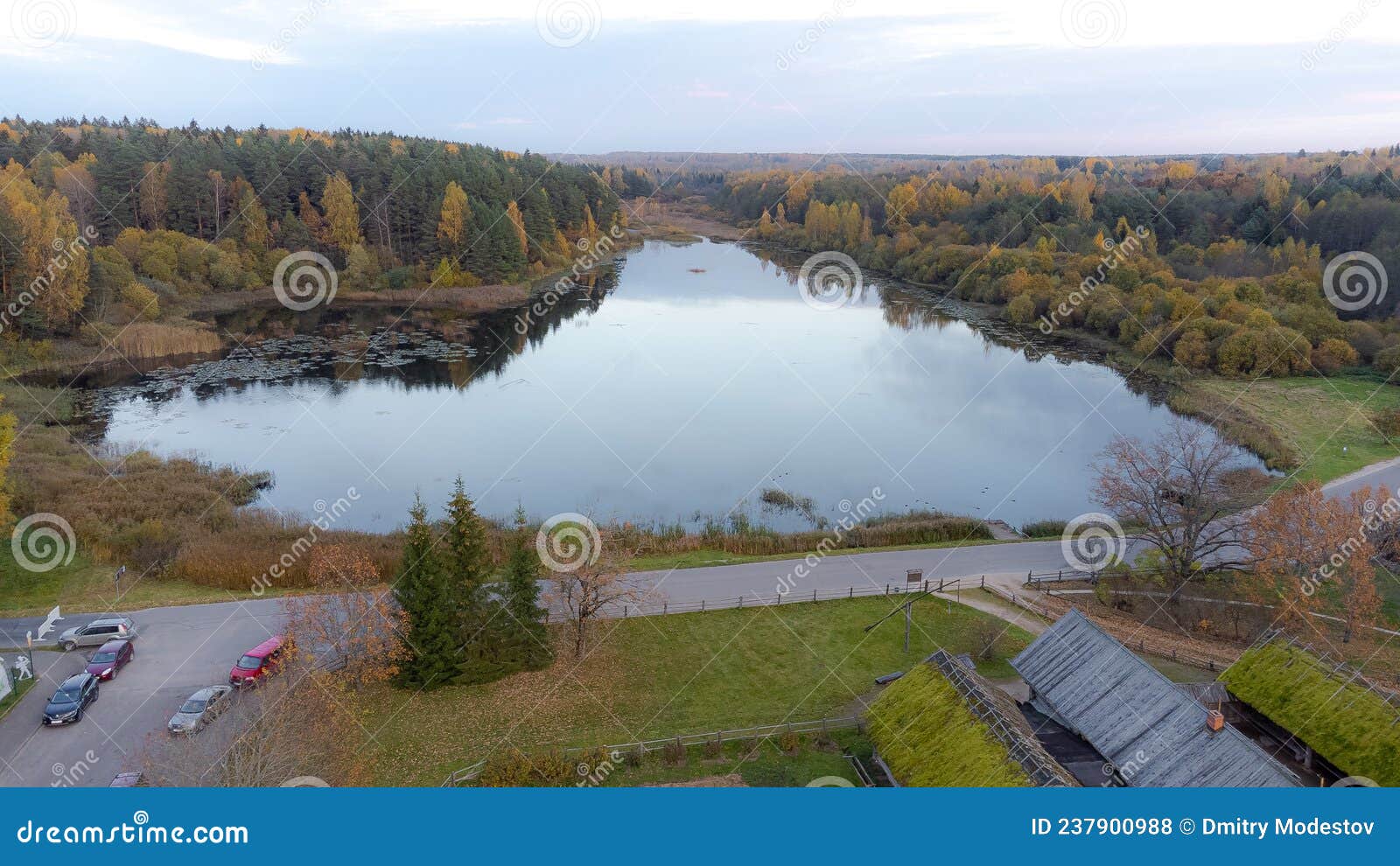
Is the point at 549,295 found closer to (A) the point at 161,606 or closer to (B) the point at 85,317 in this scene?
(B) the point at 85,317

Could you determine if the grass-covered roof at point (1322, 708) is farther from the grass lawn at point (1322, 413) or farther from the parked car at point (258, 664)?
the parked car at point (258, 664)

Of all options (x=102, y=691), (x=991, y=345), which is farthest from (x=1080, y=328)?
(x=102, y=691)

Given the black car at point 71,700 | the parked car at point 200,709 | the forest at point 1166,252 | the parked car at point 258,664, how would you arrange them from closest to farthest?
1. the parked car at point 200,709
2. the black car at point 71,700
3. the parked car at point 258,664
4. the forest at point 1166,252

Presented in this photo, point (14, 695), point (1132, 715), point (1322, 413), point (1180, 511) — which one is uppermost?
point (1322, 413)

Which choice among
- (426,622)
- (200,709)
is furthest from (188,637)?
(426,622)

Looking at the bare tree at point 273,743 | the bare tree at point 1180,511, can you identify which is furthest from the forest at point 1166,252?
the bare tree at point 273,743

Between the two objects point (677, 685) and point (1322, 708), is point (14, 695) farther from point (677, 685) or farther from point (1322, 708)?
point (1322, 708)
